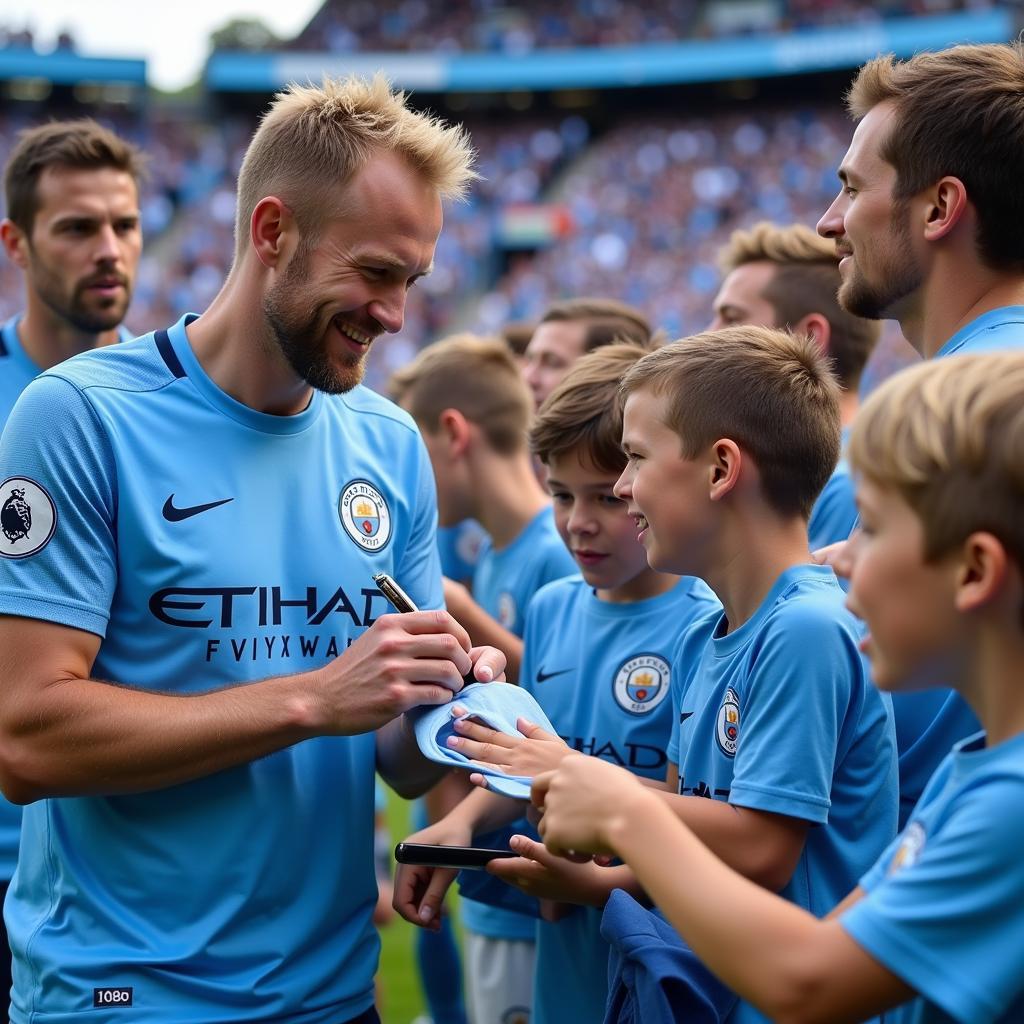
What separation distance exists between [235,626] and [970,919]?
1.49 m

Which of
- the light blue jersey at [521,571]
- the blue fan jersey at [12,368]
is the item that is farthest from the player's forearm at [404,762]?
the blue fan jersey at [12,368]

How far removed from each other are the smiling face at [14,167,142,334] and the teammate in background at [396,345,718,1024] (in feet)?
6.30

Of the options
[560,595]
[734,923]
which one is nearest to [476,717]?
Answer: [734,923]

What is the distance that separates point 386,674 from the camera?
240 centimetres

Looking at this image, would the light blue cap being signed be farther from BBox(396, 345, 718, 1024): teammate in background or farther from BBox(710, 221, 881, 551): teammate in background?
BBox(710, 221, 881, 551): teammate in background

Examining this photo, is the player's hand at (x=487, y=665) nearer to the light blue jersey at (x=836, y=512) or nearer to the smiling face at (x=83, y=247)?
the light blue jersey at (x=836, y=512)

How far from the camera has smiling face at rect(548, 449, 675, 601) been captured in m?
3.38

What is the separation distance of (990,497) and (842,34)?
112 feet

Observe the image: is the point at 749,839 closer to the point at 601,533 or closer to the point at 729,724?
the point at 729,724

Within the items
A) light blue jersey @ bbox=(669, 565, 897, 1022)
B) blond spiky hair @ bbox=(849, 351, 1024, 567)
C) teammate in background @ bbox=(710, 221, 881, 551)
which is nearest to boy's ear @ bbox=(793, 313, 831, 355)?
teammate in background @ bbox=(710, 221, 881, 551)

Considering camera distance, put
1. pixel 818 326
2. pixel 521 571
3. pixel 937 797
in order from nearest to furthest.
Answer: pixel 937 797
pixel 818 326
pixel 521 571

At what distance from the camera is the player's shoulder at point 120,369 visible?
2.52 metres

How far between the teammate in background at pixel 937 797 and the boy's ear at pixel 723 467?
707 millimetres

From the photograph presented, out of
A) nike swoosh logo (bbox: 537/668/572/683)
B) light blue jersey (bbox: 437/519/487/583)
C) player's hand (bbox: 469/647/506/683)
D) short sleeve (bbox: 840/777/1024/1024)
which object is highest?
light blue jersey (bbox: 437/519/487/583)
